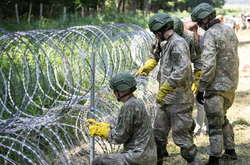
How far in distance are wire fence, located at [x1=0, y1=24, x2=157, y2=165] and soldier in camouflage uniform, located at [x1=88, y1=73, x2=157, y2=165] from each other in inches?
23.3

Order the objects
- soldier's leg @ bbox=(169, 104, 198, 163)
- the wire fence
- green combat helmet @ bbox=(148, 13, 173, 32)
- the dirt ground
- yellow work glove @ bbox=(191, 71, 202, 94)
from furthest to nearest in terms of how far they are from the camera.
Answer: the dirt ground
yellow work glove @ bbox=(191, 71, 202, 94)
soldier's leg @ bbox=(169, 104, 198, 163)
green combat helmet @ bbox=(148, 13, 173, 32)
the wire fence

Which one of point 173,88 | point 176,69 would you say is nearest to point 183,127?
point 173,88

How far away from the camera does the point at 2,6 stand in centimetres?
2797

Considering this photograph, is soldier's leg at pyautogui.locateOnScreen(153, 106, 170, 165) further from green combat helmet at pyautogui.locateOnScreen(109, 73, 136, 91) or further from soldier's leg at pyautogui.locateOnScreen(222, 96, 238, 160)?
green combat helmet at pyautogui.locateOnScreen(109, 73, 136, 91)

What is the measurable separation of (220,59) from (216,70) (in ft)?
0.52

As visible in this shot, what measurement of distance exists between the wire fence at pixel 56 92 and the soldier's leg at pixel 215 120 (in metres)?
1.39

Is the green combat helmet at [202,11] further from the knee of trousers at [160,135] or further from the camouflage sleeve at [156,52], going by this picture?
the knee of trousers at [160,135]

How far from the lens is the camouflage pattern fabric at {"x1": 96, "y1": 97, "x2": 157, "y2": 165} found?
440 cm

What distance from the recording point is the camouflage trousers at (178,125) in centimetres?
569

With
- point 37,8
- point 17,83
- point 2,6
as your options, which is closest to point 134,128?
point 17,83

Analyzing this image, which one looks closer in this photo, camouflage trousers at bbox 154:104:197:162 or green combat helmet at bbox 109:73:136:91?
green combat helmet at bbox 109:73:136:91

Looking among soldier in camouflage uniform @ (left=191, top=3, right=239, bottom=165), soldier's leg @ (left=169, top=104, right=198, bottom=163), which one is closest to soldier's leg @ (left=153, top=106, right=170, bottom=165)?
soldier's leg @ (left=169, top=104, right=198, bottom=163)

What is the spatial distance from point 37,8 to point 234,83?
89.3 feet

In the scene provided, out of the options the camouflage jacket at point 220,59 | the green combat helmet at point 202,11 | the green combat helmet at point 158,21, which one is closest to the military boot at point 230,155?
the camouflage jacket at point 220,59
